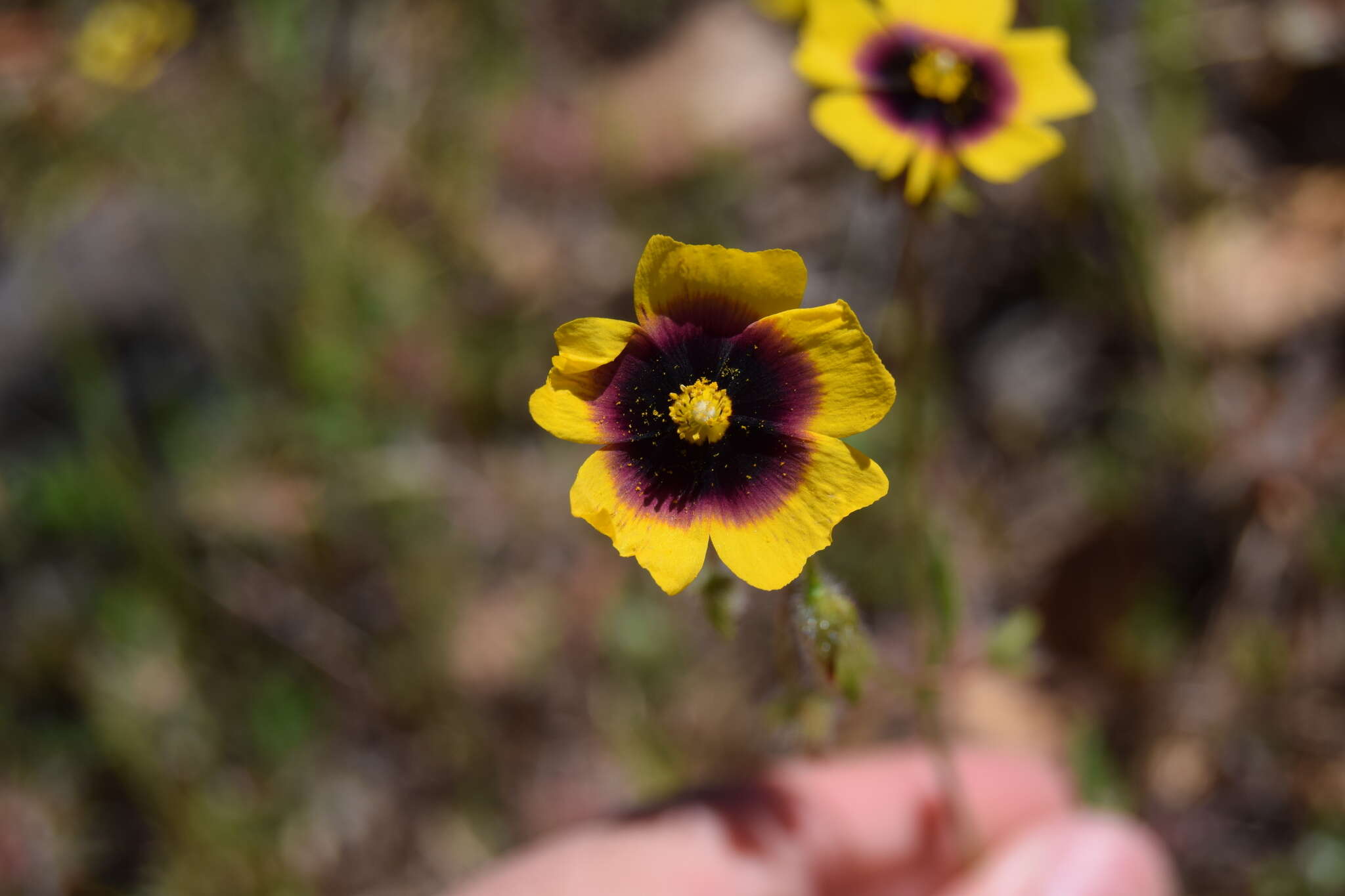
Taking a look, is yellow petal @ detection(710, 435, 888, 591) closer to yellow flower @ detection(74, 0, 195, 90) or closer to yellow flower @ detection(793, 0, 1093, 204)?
yellow flower @ detection(793, 0, 1093, 204)

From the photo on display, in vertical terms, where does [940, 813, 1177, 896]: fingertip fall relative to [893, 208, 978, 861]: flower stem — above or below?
below

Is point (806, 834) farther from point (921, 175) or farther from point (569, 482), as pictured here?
point (569, 482)

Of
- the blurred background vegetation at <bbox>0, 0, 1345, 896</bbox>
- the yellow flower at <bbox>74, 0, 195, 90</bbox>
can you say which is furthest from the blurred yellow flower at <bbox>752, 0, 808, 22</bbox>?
the yellow flower at <bbox>74, 0, 195, 90</bbox>

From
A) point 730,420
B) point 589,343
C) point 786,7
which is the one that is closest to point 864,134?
point 730,420

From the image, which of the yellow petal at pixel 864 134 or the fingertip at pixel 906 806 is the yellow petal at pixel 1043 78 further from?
the fingertip at pixel 906 806

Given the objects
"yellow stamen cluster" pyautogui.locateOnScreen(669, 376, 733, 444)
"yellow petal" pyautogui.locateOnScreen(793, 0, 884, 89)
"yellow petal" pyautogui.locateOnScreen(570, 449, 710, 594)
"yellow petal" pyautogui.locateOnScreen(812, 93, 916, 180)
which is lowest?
"yellow petal" pyautogui.locateOnScreen(570, 449, 710, 594)

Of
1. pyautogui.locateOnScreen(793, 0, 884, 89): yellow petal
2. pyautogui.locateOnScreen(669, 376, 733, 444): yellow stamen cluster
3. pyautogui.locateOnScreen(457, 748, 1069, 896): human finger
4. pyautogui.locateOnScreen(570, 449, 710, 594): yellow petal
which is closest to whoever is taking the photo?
pyautogui.locateOnScreen(570, 449, 710, 594): yellow petal
